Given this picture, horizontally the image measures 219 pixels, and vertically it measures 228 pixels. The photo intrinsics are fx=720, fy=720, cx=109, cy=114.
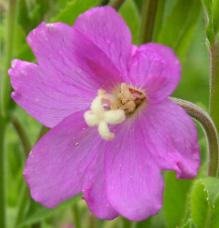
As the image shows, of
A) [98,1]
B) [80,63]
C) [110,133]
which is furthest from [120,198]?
[98,1]

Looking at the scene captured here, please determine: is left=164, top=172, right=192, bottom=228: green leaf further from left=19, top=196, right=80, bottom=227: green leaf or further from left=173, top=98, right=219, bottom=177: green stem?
left=173, top=98, right=219, bottom=177: green stem

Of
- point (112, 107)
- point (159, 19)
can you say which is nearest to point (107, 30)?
point (112, 107)

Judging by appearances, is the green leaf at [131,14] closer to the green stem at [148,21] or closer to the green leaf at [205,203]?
the green stem at [148,21]

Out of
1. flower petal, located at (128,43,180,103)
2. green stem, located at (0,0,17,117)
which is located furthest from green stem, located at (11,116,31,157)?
flower petal, located at (128,43,180,103)

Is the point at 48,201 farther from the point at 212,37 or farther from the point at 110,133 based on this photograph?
the point at 212,37

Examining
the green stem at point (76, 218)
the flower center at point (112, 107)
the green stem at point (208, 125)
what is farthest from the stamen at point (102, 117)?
the green stem at point (76, 218)
